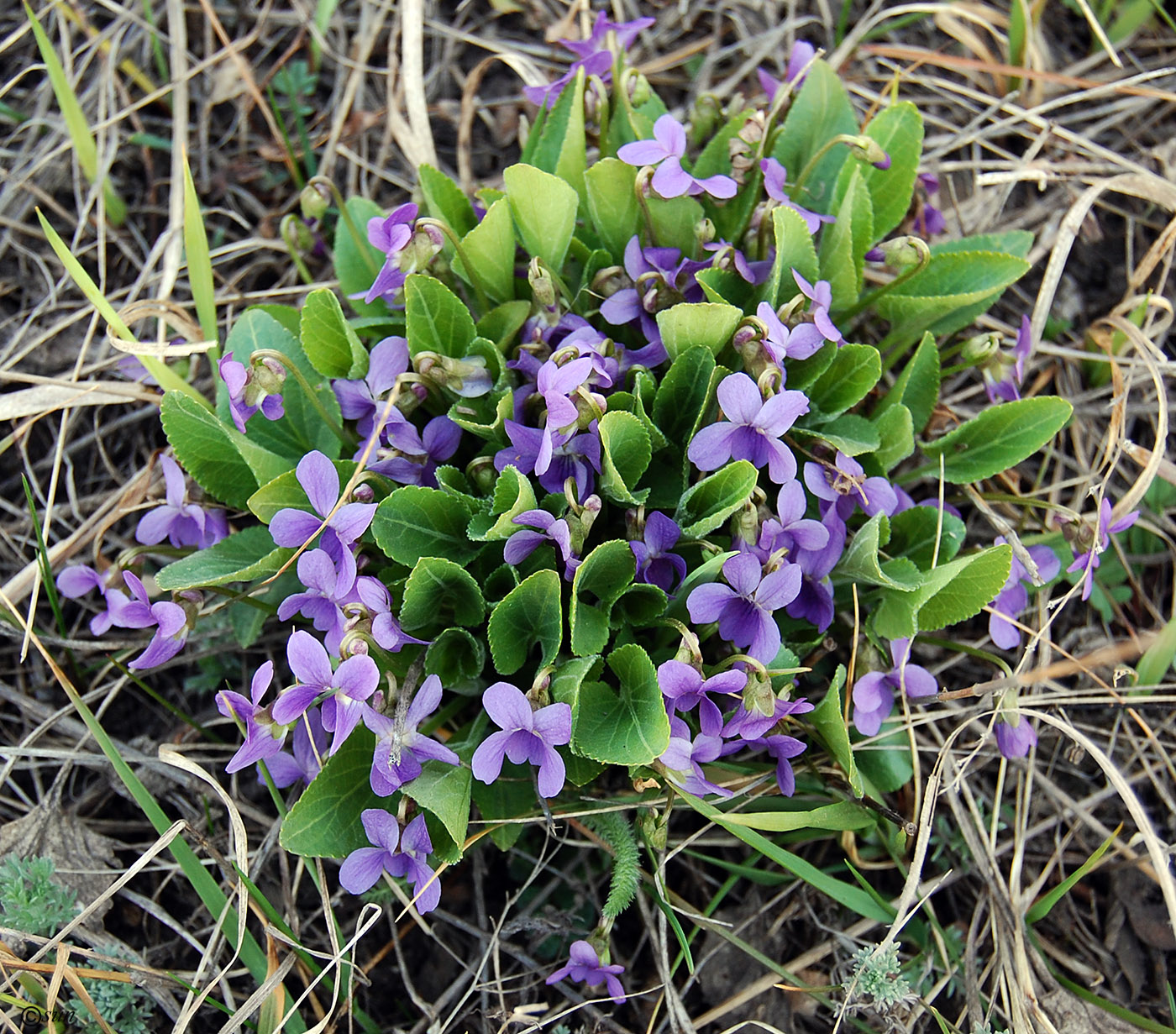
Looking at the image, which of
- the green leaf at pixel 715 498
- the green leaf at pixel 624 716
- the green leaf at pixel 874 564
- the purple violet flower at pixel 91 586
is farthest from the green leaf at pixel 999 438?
the purple violet flower at pixel 91 586

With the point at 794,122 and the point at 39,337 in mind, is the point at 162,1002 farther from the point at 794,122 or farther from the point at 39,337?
the point at 794,122

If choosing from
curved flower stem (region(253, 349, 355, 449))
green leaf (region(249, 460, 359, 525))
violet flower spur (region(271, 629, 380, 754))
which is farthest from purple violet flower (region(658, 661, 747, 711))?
curved flower stem (region(253, 349, 355, 449))

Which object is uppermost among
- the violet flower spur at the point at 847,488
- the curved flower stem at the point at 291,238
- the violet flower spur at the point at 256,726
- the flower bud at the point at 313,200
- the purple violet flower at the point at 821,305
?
the flower bud at the point at 313,200

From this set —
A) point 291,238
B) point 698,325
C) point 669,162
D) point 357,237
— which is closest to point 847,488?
point 698,325

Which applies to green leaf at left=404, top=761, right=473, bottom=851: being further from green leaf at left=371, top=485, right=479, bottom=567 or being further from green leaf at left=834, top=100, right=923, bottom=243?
green leaf at left=834, top=100, right=923, bottom=243

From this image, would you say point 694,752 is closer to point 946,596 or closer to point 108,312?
point 946,596

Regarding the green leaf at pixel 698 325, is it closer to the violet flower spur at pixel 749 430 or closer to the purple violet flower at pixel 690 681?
the violet flower spur at pixel 749 430

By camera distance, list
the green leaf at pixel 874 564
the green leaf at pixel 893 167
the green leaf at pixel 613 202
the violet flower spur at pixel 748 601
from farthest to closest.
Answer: the green leaf at pixel 893 167 → the green leaf at pixel 613 202 → the green leaf at pixel 874 564 → the violet flower spur at pixel 748 601
